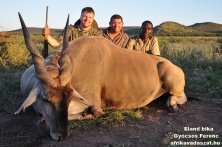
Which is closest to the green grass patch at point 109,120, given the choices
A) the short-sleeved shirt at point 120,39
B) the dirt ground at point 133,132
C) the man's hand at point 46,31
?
the dirt ground at point 133,132

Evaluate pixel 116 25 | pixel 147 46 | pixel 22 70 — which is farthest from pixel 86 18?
pixel 22 70

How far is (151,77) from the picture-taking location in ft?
15.9

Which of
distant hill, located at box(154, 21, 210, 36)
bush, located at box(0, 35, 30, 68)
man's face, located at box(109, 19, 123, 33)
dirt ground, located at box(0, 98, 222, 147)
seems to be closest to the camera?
dirt ground, located at box(0, 98, 222, 147)

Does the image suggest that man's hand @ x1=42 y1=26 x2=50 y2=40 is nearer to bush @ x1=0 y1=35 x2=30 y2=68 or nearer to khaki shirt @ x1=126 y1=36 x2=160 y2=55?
khaki shirt @ x1=126 y1=36 x2=160 y2=55

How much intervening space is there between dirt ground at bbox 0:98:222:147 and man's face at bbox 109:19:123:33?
7.43ft

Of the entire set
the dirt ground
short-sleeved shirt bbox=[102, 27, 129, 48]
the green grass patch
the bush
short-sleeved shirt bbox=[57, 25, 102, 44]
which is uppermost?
short-sleeved shirt bbox=[57, 25, 102, 44]

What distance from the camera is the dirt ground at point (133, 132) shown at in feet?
10.9

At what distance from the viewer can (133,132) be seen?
3643mm

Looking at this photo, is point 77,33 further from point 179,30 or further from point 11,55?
point 179,30

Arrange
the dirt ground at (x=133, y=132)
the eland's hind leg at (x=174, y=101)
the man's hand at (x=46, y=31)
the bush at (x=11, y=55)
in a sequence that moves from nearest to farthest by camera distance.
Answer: the dirt ground at (x=133, y=132) < the eland's hind leg at (x=174, y=101) < the man's hand at (x=46, y=31) < the bush at (x=11, y=55)

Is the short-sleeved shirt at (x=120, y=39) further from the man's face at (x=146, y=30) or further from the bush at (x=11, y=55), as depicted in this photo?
the bush at (x=11, y=55)

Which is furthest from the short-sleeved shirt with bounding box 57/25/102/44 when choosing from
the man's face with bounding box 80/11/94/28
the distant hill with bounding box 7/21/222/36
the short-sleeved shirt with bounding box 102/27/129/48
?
the distant hill with bounding box 7/21/222/36

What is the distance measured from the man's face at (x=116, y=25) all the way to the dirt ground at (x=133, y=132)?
226 cm

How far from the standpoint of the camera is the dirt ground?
10.9 ft
